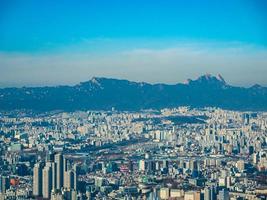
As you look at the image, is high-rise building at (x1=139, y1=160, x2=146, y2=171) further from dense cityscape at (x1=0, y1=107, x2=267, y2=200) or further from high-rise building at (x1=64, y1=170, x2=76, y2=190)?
high-rise building at (x1=64, y1=170, x2=76, y2=190)

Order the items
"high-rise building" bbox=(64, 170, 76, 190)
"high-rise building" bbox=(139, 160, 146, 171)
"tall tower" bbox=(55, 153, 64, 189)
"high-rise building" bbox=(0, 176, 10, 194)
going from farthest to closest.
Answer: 1. "high-rise building" bbox=(139, 160, 146, 171)
2. "tall tower" bbox=(55, 153, 64, 189)
3. "high-rise building" bbox=(0, 176, 10, 194)
4. "high-rise building" bbox=(64, 170, 76, 190)

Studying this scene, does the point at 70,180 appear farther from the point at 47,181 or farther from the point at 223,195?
the point at 223,195

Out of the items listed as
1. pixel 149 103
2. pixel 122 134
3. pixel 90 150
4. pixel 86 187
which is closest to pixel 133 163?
pixel 90 150

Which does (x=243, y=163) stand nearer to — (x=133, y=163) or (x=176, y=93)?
(x=133, y=163)

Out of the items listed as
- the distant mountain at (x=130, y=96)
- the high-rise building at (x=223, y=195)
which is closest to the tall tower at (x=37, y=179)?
the high-rise building at (x=223, y=195)

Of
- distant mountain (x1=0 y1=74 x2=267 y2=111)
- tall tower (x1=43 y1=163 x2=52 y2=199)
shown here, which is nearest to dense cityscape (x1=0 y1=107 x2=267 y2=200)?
tall tower (x1=43 y1=163 x2=52 y2=199)

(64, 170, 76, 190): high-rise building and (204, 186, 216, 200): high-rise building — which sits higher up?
(64, 170, 76, 190): high-rise building
